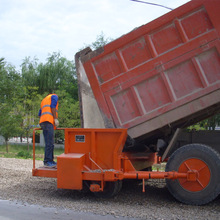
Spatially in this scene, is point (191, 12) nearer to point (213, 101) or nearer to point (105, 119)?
point (213, 101)

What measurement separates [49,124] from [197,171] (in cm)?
278

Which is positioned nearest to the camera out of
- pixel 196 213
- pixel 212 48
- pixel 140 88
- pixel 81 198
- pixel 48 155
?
pixel 196 213

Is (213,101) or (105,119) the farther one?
(105,119)

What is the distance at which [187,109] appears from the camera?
15.6 ft

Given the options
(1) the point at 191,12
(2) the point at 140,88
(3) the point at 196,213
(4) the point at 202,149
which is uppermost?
(1) the point at 191,12

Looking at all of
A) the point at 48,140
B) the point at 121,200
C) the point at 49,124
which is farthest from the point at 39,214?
the point at 49,124

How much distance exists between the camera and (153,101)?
4.93m

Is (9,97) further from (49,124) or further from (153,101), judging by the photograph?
(153,101)

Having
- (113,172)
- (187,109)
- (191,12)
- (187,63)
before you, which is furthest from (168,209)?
(191,12)

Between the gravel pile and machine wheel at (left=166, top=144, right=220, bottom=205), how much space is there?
0.16 metres

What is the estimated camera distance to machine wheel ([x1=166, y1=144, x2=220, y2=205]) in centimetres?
462

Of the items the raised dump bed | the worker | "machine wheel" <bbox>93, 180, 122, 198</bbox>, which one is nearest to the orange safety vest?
the worker

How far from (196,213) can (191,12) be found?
9.73 feet

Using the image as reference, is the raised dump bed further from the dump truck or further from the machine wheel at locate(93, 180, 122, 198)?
the machine wheel at locate(93, 180, 122, 198)
